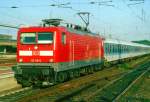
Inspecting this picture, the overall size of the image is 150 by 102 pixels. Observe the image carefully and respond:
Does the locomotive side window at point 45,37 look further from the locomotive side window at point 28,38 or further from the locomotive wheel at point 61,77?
the locomotive wheel at point 61,77

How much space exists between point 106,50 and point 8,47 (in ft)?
195

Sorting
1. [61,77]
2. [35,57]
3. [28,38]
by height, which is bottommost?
[61,77]

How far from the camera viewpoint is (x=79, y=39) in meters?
22.4

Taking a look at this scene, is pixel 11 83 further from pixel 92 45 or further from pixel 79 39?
pixel 92 45

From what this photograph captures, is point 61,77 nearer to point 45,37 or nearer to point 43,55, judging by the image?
point 43,55

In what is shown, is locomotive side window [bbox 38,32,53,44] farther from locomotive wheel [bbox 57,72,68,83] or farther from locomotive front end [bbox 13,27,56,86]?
locomotive wheel [bbox 57,72,68,83]

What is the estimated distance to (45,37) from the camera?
17938 mm

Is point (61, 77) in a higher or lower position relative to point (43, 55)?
lower

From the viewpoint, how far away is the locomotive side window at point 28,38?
18109 mm

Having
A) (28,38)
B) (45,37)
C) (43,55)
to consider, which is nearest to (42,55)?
(43,55)

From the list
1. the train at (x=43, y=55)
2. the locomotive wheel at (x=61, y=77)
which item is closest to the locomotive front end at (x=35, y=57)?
the train at (x=43, y=55)

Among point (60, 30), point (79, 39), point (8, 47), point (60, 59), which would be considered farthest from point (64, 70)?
point (8, 47)

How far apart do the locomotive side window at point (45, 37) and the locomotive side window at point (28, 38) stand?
317 millimetres

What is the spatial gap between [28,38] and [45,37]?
93 cm
